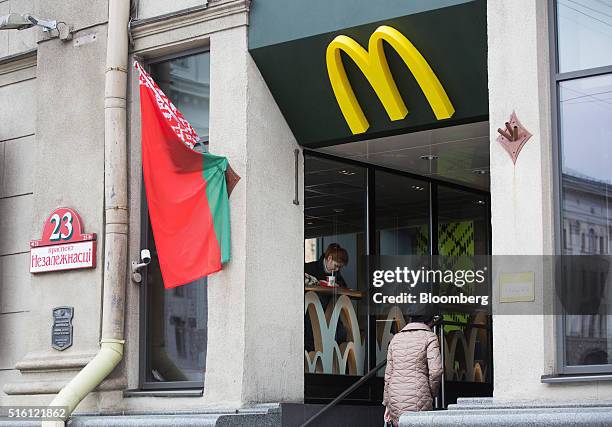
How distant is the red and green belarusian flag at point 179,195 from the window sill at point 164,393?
3.62 ft

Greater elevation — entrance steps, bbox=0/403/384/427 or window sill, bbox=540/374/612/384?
window sill, bbox=540/374/612/384

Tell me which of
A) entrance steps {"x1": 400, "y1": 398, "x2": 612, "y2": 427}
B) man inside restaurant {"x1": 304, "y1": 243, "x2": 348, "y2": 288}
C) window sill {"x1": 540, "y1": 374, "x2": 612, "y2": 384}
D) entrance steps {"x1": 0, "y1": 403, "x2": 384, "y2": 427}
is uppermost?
man inside restaurant {"x1": 304, "y1": 243, "x2": 348, "y2": 288}

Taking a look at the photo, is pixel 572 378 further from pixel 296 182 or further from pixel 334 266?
pixel 334 266

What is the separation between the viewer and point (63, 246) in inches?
521

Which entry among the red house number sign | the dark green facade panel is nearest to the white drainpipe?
the red house number sign

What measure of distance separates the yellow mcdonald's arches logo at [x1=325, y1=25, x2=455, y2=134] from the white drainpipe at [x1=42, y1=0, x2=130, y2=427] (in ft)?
8.37

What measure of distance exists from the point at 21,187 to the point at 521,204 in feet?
22.6

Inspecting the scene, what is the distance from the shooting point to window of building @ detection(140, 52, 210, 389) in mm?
12531

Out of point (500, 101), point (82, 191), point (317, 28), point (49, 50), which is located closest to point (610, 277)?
point (500, 101)

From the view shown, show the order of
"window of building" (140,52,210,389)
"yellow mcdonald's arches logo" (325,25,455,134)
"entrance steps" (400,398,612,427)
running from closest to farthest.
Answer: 1. "entrance steps" (400,398,612,427)
2. "yellow mcdonald's arches logo" (325,25,455,134)
3. "window of building" (140,52,210,389)

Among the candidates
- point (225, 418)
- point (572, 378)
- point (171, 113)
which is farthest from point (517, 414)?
point (171, 113)

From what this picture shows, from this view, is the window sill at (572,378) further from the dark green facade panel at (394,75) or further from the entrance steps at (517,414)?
the dark green facade panel at (394,75)

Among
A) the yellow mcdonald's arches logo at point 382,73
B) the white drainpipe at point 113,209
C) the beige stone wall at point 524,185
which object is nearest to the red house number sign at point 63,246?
the white drainpipe at point 113,209

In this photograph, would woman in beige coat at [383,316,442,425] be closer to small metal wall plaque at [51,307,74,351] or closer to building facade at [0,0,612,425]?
building facade at [0,0,612,425]
